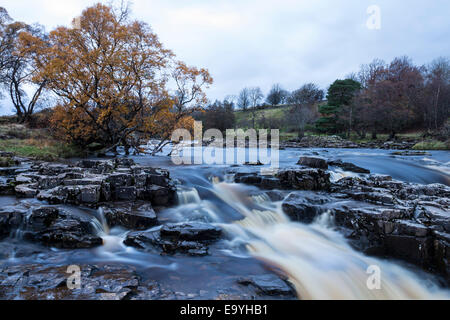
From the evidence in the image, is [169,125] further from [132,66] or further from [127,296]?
[127,296]

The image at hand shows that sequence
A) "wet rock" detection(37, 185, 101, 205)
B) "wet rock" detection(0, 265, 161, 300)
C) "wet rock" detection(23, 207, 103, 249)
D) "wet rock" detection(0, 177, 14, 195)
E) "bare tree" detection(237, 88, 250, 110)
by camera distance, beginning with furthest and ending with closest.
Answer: "bare tree" detection(237, 88, 250, 110) → "wet rock" detection(0, 177, 14, 195) → "wet rock" detection(37, 185, 101, 205) → "wet rock" detection(23, 207, 103, 249) → "wet rock" detection(0, 265, 161, 300)

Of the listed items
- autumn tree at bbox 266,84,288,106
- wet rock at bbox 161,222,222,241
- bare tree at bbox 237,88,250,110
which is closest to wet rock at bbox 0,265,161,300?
wet rock at bbox 161,222,222,241

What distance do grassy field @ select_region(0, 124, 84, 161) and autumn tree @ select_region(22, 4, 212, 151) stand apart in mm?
1126

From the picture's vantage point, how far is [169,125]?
1791 cm

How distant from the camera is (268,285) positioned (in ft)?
13.4

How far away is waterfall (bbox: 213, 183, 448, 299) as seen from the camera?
4434mm

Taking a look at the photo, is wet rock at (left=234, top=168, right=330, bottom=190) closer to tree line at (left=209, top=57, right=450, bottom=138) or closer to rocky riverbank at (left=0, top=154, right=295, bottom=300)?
rocky riverbank at (left=0, top=154, right=295, bottom=300)

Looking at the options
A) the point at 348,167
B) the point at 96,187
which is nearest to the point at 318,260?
the point at 96,187

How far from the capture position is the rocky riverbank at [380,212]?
5.02m

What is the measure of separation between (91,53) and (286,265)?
16069mm

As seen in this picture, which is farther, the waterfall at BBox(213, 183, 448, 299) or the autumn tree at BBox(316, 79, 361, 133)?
the autumn tree at BBox(316, 79, 361, 133)

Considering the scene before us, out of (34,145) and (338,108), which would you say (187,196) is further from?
(338,108)
